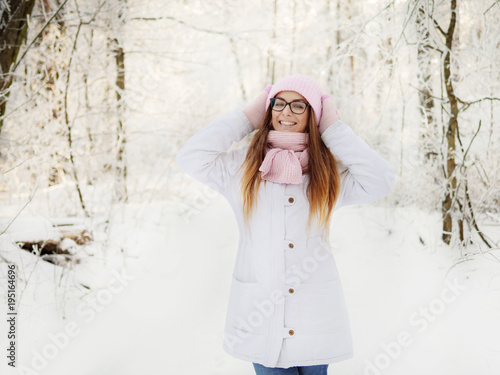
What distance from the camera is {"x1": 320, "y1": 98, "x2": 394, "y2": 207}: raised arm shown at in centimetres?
180

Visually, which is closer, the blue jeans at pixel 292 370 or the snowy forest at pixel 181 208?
the blue jeans at pixel 292 370

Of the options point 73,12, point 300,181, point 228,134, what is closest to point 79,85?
point 73,12

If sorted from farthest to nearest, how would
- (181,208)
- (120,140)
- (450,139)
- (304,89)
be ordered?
(181,208) → (120,140) → (450,139) → (304,89)

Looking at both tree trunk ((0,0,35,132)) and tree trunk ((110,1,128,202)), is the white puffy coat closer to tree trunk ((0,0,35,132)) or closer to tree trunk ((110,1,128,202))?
tree trunk ((0,0,35,132))

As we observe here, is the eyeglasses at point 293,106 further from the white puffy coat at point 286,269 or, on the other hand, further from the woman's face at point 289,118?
the white puffy coat at point 286,269

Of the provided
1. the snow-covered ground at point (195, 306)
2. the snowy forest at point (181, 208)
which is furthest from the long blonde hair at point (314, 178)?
the snow-covered ground at point (195, 306)

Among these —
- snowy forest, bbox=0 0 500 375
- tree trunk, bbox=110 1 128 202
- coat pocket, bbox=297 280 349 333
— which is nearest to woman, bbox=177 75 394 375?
coat pocket, bbox=297 280 349 333

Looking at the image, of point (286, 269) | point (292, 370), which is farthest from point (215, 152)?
point (292, 370)

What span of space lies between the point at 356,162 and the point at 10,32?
117 inches

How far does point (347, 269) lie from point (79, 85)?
4203 mm

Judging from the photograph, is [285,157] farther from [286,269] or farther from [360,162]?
[286,269]

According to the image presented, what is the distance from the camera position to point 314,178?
1817mm

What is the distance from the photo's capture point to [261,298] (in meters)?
1.72

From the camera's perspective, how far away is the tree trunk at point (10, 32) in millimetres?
3090
